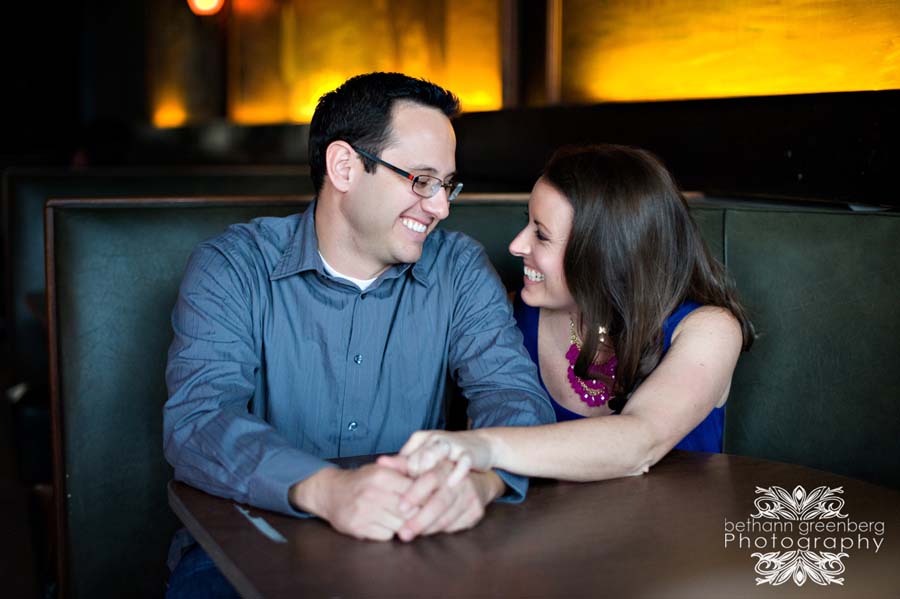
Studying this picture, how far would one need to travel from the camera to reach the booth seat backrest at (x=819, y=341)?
198 centimetres

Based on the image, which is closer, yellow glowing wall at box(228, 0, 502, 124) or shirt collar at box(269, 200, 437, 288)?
shirt collar at box(269, 200, 437, 288)

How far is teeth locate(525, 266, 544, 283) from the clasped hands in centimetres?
66

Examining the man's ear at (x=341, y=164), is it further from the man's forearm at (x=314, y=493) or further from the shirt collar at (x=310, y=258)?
the man's forearm at (x=314, y=493)

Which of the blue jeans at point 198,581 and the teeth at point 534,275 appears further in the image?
the teeth at point 534,275

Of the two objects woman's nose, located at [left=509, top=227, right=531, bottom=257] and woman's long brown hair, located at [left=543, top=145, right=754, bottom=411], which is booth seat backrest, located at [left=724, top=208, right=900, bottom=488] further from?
woman's nose, located at [left=509, top=227, right=531, bottom=257]

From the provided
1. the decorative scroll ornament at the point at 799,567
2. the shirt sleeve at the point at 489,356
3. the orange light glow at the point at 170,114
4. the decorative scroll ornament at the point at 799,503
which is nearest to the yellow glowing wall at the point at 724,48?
the shirt sleeve at the point at 489,356

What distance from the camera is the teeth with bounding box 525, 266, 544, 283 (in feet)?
6.61

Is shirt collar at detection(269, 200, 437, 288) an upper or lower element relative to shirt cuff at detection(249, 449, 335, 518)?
upper

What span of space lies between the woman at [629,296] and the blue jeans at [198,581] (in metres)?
0.68

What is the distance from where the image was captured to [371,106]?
194 cm

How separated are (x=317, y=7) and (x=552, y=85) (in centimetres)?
284

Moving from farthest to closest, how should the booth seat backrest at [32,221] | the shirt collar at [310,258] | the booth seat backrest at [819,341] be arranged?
the booth seat backrest at [32,221] → the booth seat backrest at [819,341] → the shirt collar at [310,258]

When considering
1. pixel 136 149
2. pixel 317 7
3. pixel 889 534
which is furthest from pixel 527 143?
pixel 136 149

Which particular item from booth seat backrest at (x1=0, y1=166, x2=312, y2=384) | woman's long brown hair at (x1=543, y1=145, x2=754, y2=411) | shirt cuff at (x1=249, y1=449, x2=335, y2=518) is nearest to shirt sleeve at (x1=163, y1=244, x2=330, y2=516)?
shirt cuff at (x1=249, y1=449, x2=335, y2=518)
